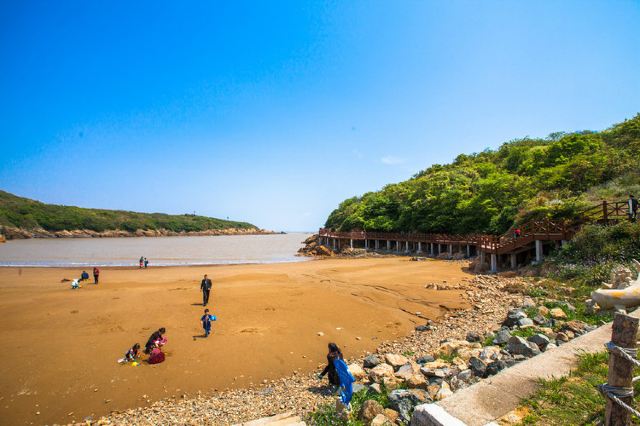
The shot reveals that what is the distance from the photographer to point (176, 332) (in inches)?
462

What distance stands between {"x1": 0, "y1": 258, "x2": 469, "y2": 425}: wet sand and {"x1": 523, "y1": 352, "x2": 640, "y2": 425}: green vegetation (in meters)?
5.95

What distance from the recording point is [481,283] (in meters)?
17.7

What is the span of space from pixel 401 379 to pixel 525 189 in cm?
3049

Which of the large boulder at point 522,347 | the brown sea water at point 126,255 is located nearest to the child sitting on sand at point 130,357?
the large boulder at point 522,347

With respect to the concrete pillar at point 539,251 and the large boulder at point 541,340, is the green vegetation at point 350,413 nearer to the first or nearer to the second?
the large boulder at point 541,340

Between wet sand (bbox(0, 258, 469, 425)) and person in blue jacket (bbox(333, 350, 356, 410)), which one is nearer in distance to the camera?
person in blue jacket (bbox(333, 350, 356, 410))

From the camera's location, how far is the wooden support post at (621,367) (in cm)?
301

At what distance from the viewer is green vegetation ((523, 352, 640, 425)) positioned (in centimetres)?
395

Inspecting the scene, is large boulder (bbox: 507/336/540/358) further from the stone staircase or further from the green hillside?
the green hillside

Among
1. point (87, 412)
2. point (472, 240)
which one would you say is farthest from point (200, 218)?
point (87, 412)

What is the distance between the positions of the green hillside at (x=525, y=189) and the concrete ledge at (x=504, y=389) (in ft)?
60.4

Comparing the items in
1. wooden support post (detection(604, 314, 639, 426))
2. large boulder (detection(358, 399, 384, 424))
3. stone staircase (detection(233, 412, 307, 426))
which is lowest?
stone staircase (detection(233, 412, 307, 426))

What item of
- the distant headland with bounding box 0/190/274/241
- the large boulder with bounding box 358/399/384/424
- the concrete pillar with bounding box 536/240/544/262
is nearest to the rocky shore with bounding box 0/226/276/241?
the distant headland with bounding box 0/190/274/241

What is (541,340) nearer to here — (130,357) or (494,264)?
(130,357)
